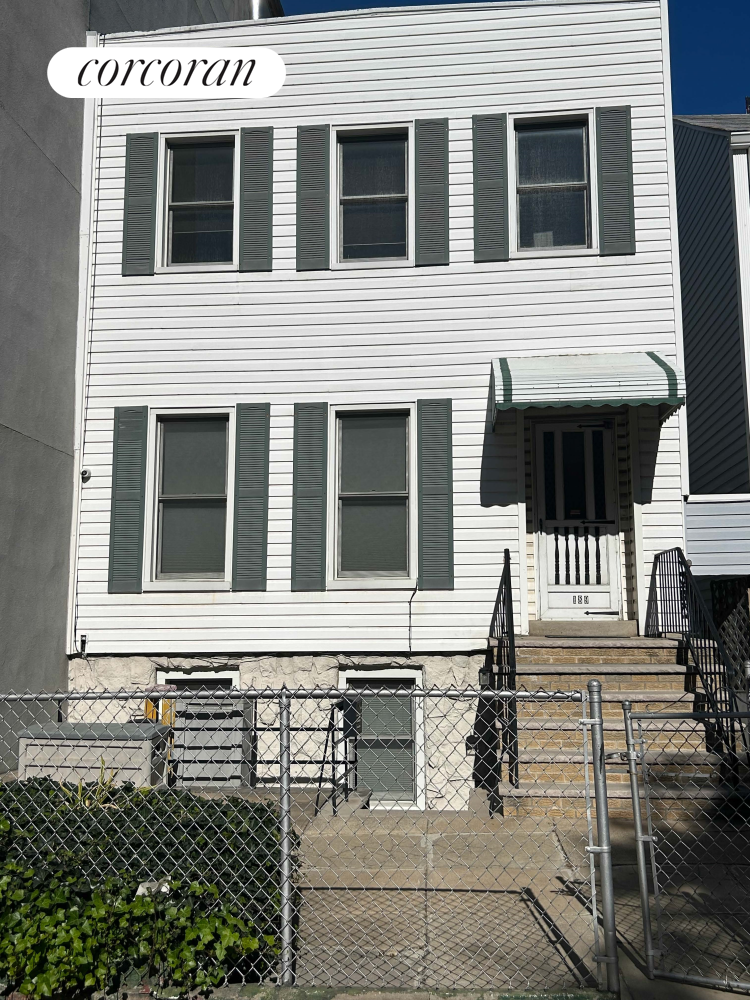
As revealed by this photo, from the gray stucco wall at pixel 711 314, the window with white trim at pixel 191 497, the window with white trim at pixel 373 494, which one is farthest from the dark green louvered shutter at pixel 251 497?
the gray stucco wall at pixel 711 314

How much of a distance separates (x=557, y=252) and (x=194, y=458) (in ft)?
15.0

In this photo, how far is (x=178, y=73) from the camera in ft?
35.1

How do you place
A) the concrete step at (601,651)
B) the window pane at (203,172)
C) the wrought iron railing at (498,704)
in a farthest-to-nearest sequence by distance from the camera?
the window pane at (203,172) → the concrete step at (601,651) → the wrought iron railing at (498,704)

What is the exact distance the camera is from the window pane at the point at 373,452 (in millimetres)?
10125

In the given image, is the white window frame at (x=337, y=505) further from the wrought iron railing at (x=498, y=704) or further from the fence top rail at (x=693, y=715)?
the fence top rail at (x=693, y=715)

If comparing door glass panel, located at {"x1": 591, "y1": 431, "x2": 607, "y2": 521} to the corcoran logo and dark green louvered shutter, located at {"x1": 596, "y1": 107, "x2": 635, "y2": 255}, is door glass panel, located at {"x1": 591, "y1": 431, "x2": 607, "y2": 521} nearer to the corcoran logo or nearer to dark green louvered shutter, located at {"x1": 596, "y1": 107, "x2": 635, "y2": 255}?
dark green louvered shutter, located at {"x1": 596, "y1": 107, "x2": 635, "y2": 255}

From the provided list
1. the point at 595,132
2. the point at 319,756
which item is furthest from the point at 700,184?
the point at 319,756

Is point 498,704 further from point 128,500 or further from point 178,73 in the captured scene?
point 178,73

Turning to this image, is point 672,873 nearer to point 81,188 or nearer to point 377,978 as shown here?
point 377,978

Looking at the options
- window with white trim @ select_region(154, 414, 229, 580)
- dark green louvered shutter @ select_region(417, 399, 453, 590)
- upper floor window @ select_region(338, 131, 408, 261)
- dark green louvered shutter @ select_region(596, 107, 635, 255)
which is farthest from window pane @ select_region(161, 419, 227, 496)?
dark green louvered shutter @ select_region(596, 107, 635, 255)

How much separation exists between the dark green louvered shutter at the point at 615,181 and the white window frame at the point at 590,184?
60 mm

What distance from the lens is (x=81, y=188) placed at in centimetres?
1061

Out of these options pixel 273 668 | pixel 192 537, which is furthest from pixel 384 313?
pixel 273 668

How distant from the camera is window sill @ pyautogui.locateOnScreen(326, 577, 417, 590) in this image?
974cm
